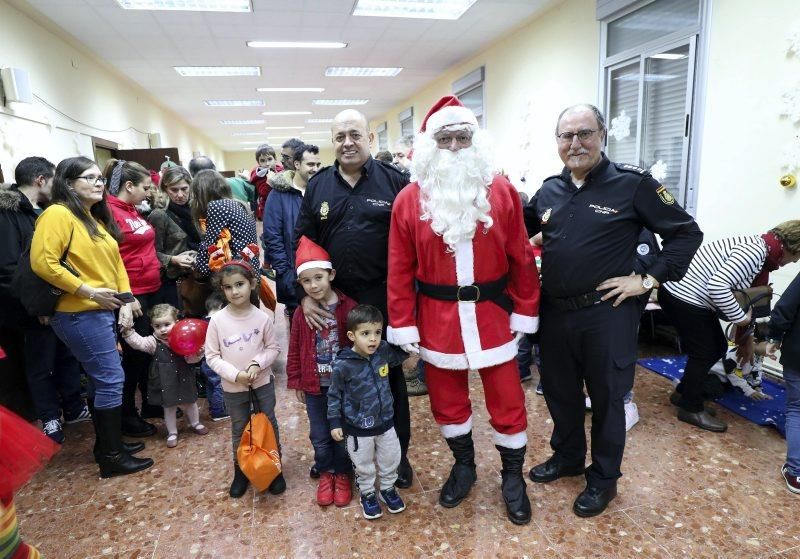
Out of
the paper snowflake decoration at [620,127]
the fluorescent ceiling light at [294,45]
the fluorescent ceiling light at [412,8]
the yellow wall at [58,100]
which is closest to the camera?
the yellow wall at [58,100]

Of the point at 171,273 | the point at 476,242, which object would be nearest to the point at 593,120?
the point at 476,242

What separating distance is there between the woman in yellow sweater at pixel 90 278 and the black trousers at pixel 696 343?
3.11m

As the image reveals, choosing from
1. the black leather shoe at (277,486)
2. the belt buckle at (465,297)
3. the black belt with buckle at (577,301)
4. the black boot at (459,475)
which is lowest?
the black leather shoe at (277,486)

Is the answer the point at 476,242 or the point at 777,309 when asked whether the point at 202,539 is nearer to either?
the point at 476,242

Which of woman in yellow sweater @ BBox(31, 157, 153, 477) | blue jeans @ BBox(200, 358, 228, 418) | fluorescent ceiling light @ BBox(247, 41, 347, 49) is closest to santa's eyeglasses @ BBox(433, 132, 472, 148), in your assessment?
woman in yellow sweater @ BBox(31, 157, 153, 477)

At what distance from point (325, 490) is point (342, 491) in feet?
0.26

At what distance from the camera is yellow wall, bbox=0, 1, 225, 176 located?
4598 mm

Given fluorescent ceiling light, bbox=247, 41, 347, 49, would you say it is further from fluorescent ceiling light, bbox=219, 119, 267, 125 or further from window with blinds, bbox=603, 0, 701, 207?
fluorescent ceiling light, bbox=219, 119, 267, 125

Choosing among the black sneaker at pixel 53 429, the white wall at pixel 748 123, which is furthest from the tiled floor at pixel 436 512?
the white wall at pixel 748 123

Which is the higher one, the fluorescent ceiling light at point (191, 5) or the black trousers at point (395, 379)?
the fluorescent ceiling light at point (191, 5)

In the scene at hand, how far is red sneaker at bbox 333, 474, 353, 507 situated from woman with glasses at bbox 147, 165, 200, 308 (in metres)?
1.64

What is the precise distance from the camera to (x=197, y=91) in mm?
9656

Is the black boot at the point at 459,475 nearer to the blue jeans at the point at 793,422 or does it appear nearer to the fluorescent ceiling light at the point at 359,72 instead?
the blue jeans at the point at 793,422

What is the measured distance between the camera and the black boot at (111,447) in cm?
237
